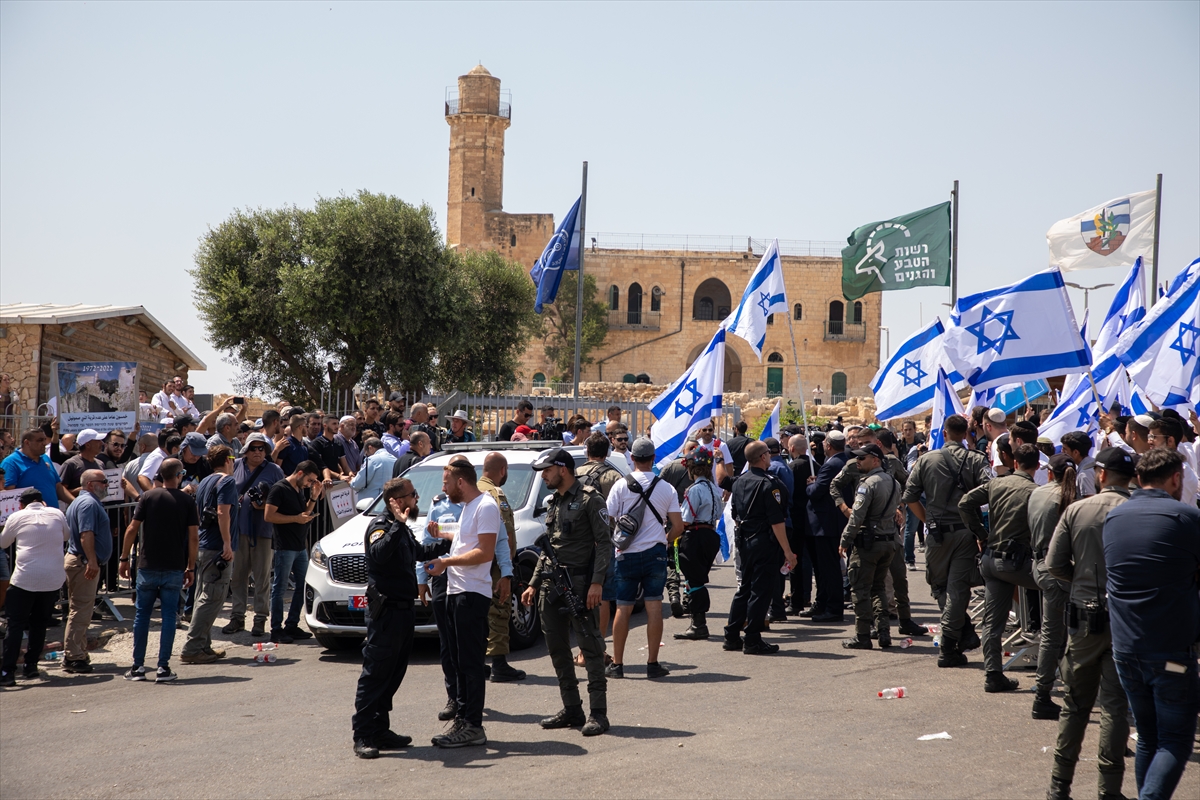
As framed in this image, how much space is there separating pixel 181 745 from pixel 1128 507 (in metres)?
5.67

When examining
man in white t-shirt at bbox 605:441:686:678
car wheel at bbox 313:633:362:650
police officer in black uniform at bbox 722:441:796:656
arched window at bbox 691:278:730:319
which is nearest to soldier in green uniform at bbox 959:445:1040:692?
police officer in black uniform at bbox 722:441:796:656

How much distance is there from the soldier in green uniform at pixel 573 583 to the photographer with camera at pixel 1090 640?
273 centimetres

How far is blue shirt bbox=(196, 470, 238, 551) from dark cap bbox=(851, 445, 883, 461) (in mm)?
5694

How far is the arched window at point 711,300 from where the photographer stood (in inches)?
2992

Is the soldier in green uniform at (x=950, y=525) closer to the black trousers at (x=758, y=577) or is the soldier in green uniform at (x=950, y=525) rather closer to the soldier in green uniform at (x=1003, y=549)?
the soldier in green uniform at (x=1003, y=549)

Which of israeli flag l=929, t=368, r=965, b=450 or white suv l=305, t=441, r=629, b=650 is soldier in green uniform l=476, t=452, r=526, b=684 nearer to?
white suv l=305, t=441, r=629, b=650

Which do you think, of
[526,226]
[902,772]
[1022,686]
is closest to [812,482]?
[1022,686]

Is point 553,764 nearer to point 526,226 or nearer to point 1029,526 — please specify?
point 1029,526

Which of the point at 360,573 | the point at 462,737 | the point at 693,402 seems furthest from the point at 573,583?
the point at 693,402

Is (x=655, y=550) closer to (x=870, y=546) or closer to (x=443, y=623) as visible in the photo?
(x=870, y=546)

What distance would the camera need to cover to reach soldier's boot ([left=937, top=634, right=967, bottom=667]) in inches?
343

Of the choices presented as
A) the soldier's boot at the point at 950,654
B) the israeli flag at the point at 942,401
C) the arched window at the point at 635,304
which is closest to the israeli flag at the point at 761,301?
the israeli flag at the point at 942,401

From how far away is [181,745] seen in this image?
22.2 feet

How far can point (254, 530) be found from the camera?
34.0ft
